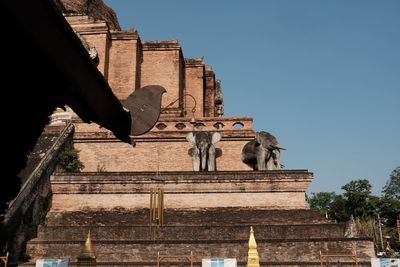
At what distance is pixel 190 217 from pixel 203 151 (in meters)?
3.71

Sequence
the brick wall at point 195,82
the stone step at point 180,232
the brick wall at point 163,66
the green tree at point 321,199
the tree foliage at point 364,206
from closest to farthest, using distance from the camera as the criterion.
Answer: the stone step at point 180,232 < the brick wall at point 163,66 < the brick wall at point 195,82 < the tree foliage at point 364,206 < the green tree at point 321,199

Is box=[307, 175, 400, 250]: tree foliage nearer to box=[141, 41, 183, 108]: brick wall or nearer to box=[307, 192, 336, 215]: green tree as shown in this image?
box=[307, 192, 336, 215]: green tree

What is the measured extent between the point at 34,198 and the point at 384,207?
38340mm

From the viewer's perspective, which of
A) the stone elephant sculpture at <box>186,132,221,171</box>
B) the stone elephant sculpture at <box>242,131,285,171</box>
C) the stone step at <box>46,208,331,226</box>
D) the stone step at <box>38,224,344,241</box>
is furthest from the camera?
the stone elephant sculpture at <box>186,132,221,171</box>

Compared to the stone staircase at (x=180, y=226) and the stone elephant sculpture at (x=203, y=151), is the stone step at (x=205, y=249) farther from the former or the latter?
the stone elephant sculpture at (x=203, y=151)

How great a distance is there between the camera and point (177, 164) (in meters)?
20.3

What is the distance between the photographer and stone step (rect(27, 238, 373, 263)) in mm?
11797

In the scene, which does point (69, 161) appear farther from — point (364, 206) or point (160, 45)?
point (364, 206)

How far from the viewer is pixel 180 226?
13.0 meters

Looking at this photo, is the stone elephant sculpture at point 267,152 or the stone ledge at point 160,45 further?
the stone ledge at point 160,45

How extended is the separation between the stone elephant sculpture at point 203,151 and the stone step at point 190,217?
2.77m

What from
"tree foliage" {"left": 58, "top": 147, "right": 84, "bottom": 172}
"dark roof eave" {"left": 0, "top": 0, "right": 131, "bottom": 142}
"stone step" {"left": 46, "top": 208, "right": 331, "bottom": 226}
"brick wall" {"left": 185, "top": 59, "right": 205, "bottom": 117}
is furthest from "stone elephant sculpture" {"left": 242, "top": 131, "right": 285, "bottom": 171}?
"dark roof eave" {"left": 0, "top": 0, "right": 131, "bottom": 142}

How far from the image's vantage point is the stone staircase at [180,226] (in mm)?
11844

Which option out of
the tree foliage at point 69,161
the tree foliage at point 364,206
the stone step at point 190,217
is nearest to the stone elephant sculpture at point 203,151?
the stone step at point 190,217
